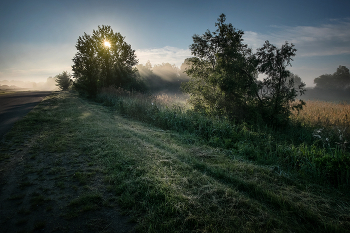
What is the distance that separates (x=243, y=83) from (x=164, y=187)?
20.5 ft

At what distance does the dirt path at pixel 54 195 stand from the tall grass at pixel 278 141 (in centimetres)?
347

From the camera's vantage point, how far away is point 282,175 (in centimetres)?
339

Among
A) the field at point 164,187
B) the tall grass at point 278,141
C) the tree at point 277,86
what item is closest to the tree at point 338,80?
the tall grass at point 278,141

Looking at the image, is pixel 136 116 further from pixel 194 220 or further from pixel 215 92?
pixel 194 220

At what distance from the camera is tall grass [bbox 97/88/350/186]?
11.3 feet

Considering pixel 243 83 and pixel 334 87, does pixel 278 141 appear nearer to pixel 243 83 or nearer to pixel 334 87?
pixel 243 83

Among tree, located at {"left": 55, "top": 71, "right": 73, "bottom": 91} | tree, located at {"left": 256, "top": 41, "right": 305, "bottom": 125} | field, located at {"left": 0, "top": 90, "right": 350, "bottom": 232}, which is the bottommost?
field, located at {"left": 0, "top": 90, "right": 350, "bottom": 232}

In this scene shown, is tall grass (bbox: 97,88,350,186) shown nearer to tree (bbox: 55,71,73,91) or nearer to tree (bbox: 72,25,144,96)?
tree (bbox: 72,25,144,96)

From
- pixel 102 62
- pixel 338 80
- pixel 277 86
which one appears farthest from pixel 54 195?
pixel 338 80

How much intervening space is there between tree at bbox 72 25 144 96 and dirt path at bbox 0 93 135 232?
16.7 m

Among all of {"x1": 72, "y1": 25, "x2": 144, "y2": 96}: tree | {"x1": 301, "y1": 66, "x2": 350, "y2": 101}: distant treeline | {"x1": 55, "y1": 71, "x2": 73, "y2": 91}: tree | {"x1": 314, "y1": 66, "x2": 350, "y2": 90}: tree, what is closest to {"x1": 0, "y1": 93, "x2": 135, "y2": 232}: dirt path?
{"x1": 72, "y1": 25, "x2": 144, "y2": 96}: tree

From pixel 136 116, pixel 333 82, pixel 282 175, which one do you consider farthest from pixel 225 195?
pixel 333 82

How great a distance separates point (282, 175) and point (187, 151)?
2.38 m

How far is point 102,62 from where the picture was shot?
846 inches
